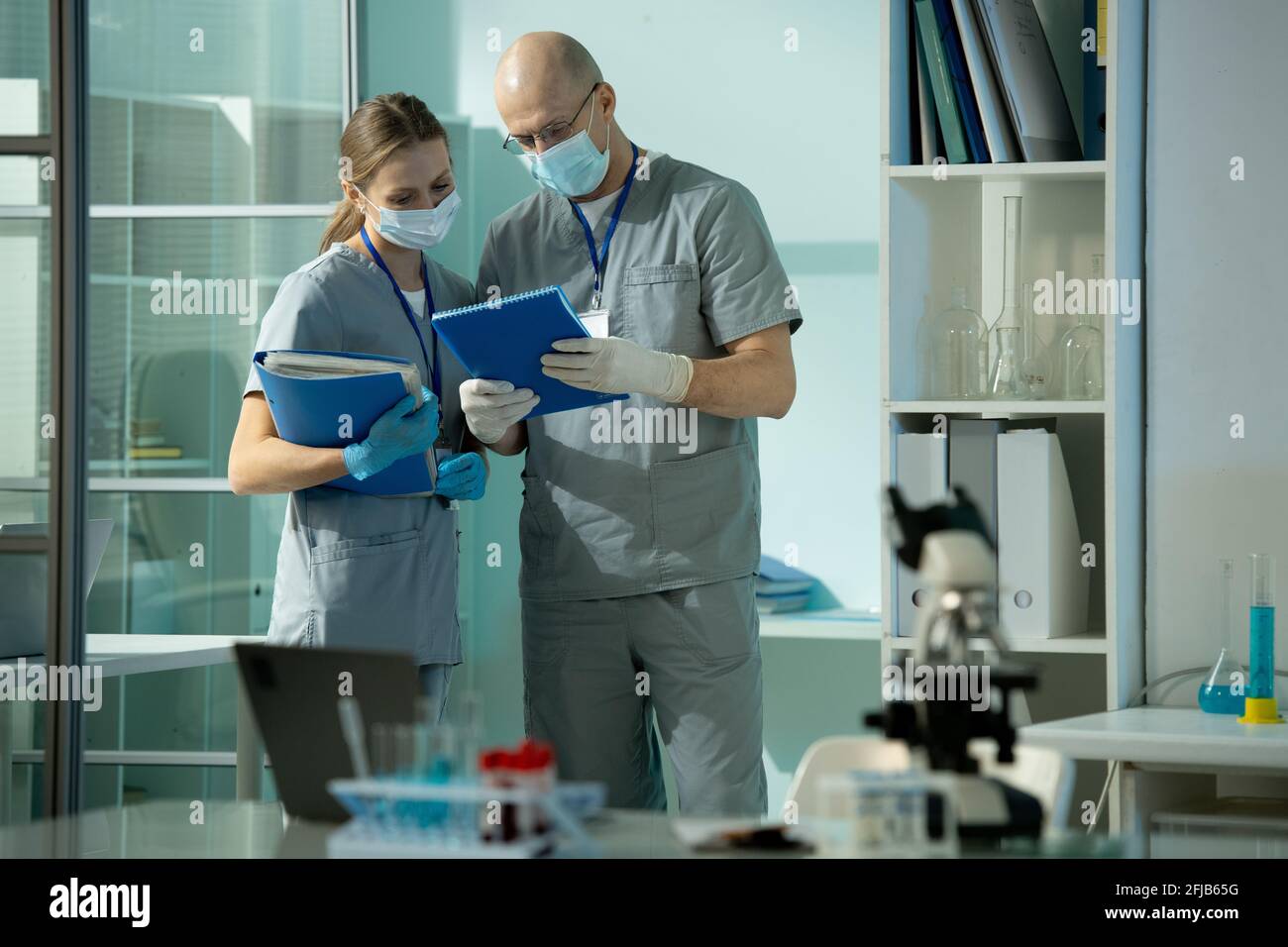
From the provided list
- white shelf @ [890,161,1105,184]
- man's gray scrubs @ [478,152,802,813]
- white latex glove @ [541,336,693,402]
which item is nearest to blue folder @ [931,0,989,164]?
white shelf @ [890,161,1105,184]

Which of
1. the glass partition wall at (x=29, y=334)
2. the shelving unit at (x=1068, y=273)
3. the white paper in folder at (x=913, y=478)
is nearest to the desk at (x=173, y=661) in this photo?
the glass partition wall at (x=29, y=334)

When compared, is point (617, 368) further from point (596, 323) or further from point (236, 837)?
point (236, 837)

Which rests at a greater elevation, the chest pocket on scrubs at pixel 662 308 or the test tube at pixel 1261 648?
the chest pocket on scrubs at pixel 662 308

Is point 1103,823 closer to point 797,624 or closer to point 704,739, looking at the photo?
point 704,739

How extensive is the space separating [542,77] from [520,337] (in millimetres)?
475

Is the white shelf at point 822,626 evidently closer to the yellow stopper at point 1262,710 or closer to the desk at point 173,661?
the yellow stopper at point 1262,710

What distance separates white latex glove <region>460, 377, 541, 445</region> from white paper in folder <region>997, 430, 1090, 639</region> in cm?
83

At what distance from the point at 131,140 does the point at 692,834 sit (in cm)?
294

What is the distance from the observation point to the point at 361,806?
3.60ft

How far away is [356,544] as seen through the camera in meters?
2.00

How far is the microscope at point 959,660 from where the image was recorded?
1.06 meters

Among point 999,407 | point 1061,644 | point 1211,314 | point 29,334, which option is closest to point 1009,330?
point 999,407

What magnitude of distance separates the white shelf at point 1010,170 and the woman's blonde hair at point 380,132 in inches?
31.4
